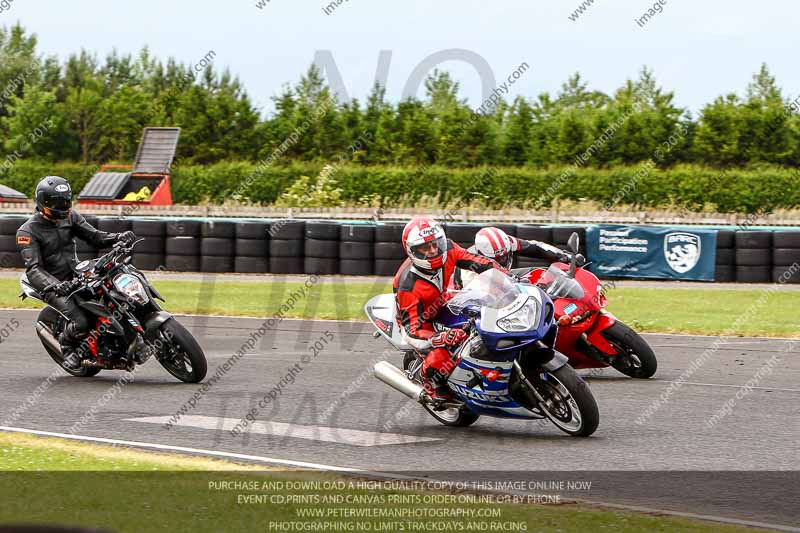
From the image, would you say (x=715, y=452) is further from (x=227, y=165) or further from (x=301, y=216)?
(x=227, y=165)

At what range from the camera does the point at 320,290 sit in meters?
21.5

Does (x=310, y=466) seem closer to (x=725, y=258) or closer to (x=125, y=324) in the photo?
(x=125, y=324)

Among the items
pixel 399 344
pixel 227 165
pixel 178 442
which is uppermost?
pixel 227 165

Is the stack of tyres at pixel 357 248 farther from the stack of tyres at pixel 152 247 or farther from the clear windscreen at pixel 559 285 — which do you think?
the clear windscreen at pixel 559 285

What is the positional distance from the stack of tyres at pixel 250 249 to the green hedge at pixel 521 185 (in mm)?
18552

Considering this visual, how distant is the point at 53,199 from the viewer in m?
11.0

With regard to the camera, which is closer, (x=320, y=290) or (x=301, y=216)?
(x=320, y=290)

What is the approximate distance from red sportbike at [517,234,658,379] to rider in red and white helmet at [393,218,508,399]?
219cm

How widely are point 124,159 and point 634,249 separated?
4840cm

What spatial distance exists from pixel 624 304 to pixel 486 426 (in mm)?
10836

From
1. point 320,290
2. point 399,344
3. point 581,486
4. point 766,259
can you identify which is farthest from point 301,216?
point 581,486

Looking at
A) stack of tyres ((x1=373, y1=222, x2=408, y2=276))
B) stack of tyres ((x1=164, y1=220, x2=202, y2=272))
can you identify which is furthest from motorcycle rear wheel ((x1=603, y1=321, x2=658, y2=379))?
stack of tyres ((x1=164, y1=220, x2=202, y2=272))

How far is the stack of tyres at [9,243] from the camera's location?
24.4 metres

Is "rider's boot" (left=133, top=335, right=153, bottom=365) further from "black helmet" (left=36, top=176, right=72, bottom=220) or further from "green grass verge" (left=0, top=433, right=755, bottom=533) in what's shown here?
"green grass verge" (left=0, top=433, right=755, bottom=533)
